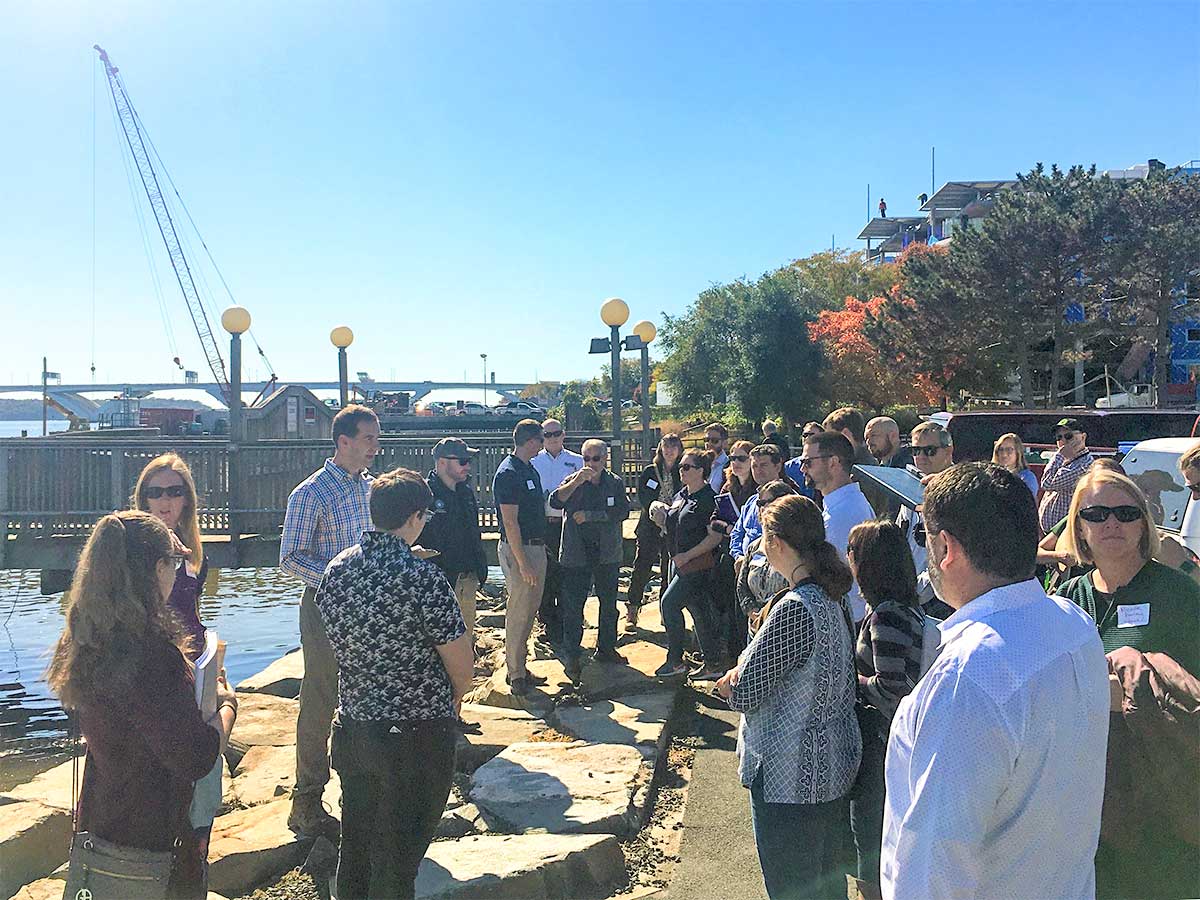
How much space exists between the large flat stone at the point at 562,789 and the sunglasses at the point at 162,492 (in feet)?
6.63

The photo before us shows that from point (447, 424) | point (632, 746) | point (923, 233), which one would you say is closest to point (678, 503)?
point (632, 746)

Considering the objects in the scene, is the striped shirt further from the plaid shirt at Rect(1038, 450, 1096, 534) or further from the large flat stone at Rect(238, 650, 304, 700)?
the large flat stone at Rect(238, 650, 304, 700)

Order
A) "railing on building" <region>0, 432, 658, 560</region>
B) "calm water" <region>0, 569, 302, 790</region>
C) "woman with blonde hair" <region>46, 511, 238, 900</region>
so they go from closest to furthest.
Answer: "woman with blonde hair" <region>46, 511, 238, 900</region> → "calm water" <region>0, 569, 302, 790</region> → "railing on building" <region>0, 432, 658, 560</region>

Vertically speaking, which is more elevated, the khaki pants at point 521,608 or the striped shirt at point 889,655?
→ the striped shirt at point 889,655

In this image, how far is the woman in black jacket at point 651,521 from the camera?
8.50 metres

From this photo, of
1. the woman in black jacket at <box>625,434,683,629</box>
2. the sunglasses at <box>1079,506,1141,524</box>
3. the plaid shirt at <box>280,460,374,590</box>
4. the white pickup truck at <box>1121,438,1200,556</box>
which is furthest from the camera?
the woman in black jacket at <box>625,434,683,629</box>

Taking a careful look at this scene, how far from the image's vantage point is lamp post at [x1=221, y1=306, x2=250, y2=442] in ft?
37.6

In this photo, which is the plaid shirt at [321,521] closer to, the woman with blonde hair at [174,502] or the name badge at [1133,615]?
the woman with blonde hair at [174,502]

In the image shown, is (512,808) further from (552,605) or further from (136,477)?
(136,477)

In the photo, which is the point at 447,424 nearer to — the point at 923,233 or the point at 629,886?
the point at 923,233

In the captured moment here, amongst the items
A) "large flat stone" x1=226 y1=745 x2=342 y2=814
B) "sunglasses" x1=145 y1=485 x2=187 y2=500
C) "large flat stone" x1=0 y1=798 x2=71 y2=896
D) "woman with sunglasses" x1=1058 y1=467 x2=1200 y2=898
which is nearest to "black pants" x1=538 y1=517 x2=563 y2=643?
"large flat stone" x1=226 y1=745 x2=342 y2=814

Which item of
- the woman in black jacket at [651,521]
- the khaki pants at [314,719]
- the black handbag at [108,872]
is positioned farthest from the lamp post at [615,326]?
the black handbag at [108,872]

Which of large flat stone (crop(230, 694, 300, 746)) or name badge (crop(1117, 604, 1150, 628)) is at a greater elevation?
name badge (crop(1117, 604, 1150, 628))

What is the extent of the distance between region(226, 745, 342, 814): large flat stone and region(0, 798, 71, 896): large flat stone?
0.80 meters
